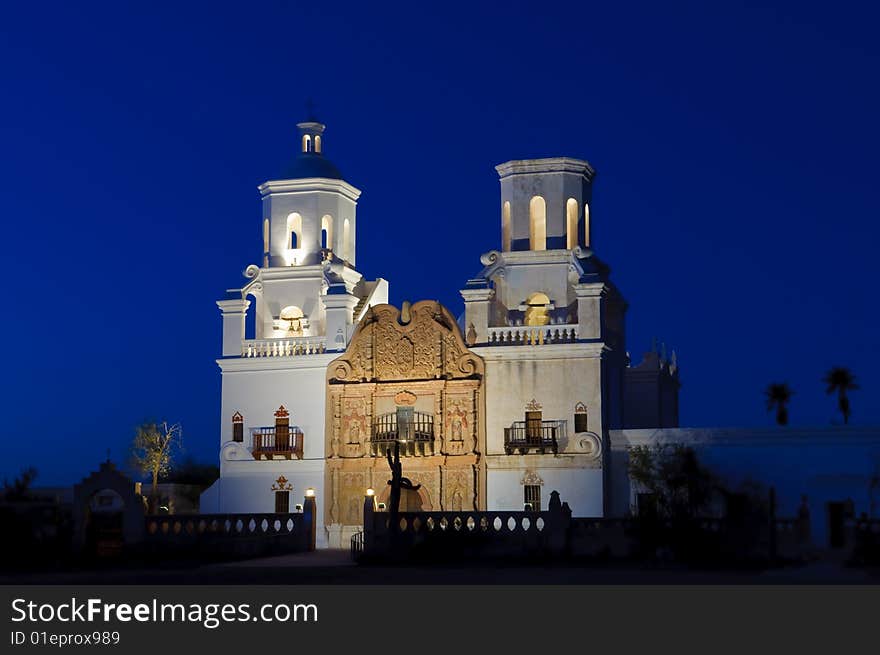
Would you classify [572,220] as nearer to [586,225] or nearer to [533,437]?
[586,225]

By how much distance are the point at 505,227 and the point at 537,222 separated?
3.49 feet

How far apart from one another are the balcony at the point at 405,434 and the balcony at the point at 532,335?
3.27 meters

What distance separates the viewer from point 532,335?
4616cm

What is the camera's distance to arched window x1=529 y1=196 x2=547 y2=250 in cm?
4784

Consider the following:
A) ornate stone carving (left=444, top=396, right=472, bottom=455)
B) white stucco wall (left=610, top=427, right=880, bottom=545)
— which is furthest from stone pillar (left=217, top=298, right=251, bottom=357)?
white stucco wall (left=610, top=427, right=880, bottom=545)

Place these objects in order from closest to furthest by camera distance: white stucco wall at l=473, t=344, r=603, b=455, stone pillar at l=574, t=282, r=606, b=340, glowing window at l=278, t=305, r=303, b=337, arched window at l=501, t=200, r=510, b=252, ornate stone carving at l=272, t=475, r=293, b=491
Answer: white stucco wall at l=473, t=344, r=603, b=455 → stone pillar at l=574, t=282, r=606, b=340 → ornate stone carving at l=272, t=475, r=293, b=491 → arched window at l=501, t=200, r=510, b=252 → glowing window at l=278, t=305, r=303, b=337

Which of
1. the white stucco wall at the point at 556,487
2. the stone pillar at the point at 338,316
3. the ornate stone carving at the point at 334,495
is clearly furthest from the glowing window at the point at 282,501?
the white stucco wall at the point at 556,487

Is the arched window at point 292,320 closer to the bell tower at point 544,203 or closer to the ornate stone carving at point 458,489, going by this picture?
the bell tower at point 544,203

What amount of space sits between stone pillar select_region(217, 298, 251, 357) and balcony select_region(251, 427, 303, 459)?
122 inches

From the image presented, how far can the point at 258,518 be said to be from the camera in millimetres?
41125

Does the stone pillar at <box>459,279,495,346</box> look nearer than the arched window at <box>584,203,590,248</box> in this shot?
Yes

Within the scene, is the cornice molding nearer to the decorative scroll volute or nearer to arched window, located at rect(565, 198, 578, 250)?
the decorative scroll volute

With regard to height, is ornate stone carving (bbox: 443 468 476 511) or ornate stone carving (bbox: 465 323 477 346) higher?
ornate stone carving (bbox: 465 323 477 346)
